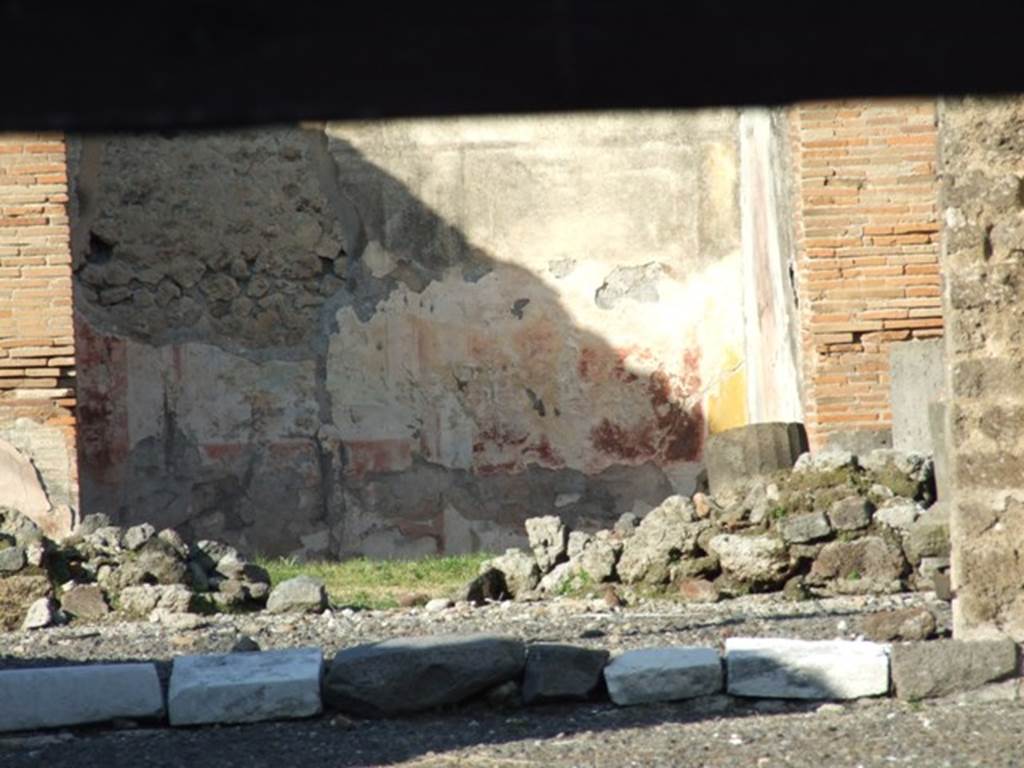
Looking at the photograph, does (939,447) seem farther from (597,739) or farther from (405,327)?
(405,327)

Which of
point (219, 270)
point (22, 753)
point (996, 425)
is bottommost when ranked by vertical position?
point (22, 753)

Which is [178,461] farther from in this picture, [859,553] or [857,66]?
[857,66]

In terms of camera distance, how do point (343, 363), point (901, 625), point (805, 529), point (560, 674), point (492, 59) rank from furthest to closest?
point (343, 363), point (805, 529), point (901, 625), point (560, 674), point (492, 59)

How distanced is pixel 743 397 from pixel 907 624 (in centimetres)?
794

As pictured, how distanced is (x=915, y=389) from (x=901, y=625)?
4218mm

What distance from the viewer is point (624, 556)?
387 inches

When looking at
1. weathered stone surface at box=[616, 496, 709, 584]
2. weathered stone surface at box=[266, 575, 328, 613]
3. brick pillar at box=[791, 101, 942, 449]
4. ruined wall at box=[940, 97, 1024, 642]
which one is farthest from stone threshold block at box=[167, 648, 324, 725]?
brick pillar at box=[791, 101, 942, 449]

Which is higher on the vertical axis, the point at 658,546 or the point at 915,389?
the point at 915,389

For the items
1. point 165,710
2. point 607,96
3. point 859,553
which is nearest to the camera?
point 607,96

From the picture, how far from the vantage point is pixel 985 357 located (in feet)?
20.0

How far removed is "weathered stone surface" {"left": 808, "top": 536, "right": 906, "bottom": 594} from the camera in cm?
945

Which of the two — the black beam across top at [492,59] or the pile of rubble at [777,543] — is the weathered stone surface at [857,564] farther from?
the black beam across top at [492,59]

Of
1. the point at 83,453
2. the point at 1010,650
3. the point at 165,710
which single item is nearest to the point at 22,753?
the point at 165,710

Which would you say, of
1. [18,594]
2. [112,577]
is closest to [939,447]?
[112,577]
